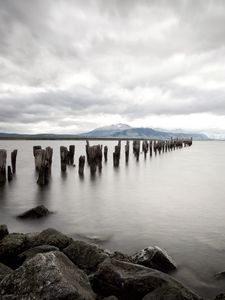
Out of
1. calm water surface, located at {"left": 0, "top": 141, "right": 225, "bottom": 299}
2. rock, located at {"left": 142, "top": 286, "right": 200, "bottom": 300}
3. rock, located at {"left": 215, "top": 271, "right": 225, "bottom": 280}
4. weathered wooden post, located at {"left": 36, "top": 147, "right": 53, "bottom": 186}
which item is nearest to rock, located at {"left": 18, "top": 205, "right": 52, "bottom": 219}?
calm water surface, located at {"left": 0, "top": 141, "right": 225, "bottom": 299}

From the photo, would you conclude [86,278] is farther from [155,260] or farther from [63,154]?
[63,154]

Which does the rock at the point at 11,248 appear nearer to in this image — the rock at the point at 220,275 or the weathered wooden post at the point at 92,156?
the rock at the point at 220,275

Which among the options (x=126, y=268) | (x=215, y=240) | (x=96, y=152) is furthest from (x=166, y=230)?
(x=96, y=152)

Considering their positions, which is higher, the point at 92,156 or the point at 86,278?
the point at 92,156

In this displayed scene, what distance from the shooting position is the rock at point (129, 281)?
11.8 feet

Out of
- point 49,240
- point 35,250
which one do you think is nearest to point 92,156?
point 49,240

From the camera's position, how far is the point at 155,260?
485 cm

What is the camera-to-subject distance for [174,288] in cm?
340

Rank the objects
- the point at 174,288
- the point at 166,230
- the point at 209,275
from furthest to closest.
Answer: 1. the point at 166,230
2. the point at 209,275
3. the point at 174,288

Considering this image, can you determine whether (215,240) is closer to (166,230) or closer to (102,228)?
(166,230)

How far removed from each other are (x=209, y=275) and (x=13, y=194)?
948cm

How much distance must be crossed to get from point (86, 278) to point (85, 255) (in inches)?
38.6

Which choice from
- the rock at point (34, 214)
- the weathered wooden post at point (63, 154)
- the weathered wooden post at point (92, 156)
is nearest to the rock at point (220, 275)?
the rock at point (34, 214)

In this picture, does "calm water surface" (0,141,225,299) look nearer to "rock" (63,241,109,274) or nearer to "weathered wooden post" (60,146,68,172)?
"rock" (63,241,109,274)
